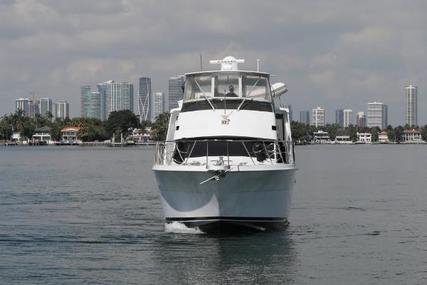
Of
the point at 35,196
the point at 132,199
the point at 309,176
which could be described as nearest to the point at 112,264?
the point at 132,199

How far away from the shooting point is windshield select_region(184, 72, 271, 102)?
3678 centimetres

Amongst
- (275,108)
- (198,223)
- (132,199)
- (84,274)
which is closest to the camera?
(84,274)

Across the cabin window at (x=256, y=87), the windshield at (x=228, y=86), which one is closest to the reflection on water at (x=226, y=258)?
the cabin window at (x=256, y=87)

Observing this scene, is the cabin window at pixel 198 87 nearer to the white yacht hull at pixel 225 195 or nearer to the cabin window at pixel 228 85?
the cabin window at pixel 228 85

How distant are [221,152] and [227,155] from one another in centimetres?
112

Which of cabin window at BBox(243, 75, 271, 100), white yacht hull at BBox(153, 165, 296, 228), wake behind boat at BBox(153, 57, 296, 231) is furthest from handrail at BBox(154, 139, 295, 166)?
cabin window at BBox(243, 75, 271, 100)

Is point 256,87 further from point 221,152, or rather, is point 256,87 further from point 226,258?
point 226,258

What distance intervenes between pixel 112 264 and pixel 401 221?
18.3 metres

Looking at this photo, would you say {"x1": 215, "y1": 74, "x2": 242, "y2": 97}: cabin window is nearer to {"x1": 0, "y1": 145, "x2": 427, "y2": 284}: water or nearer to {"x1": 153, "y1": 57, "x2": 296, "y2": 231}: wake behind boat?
{"x1": 153, "y1": 57, "x2": 296, "y2": 231}: wake behind boat

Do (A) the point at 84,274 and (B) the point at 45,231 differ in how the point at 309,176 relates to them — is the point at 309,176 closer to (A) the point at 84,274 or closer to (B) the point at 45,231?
(B) the point at 45,231

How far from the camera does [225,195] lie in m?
32.2

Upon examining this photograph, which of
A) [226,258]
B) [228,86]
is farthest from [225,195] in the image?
[228,86]

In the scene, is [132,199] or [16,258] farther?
[132,199]

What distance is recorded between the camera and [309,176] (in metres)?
80.9
